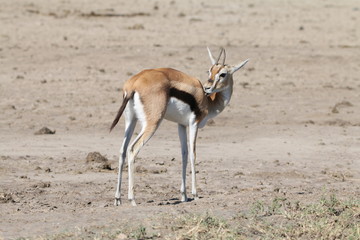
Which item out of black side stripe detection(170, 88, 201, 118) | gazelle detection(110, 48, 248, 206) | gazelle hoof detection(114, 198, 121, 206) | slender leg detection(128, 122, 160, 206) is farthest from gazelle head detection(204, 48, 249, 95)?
gazelle hoof detection(114, 198, 121, 206)

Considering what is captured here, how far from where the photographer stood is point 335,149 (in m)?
11.6

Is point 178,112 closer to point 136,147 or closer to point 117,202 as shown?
point 136,147

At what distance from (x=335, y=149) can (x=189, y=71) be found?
5.57m

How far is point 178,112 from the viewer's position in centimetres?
834

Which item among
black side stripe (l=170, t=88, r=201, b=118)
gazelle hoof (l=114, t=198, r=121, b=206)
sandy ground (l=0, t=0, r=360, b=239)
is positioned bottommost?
sandy ground (l=0, t=0, r=360, b=239)

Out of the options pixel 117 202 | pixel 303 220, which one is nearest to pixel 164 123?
pixel 117 202

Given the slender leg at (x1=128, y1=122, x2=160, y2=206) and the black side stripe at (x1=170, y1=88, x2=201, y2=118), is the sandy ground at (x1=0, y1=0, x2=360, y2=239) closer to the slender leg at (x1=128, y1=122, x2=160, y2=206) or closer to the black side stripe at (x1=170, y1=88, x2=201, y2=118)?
the slender leg at (x1=128, y1=122, x2=160, y2=206)

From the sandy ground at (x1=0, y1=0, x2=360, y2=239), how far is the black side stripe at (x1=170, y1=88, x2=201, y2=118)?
2.78ft

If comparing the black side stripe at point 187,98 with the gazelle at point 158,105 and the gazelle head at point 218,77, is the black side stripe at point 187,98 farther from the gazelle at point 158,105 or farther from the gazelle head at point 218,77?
the gazelle head at point 218,77

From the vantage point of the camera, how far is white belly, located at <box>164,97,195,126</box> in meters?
8.26

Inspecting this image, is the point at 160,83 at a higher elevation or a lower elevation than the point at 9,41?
higher

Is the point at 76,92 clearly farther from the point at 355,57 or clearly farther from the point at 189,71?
the point at 355,57

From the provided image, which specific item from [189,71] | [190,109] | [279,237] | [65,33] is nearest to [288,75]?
[189,71]

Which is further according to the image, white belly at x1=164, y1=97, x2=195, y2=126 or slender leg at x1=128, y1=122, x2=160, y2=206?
white belly at x1=164, y1=97, x2=195, y2=126
